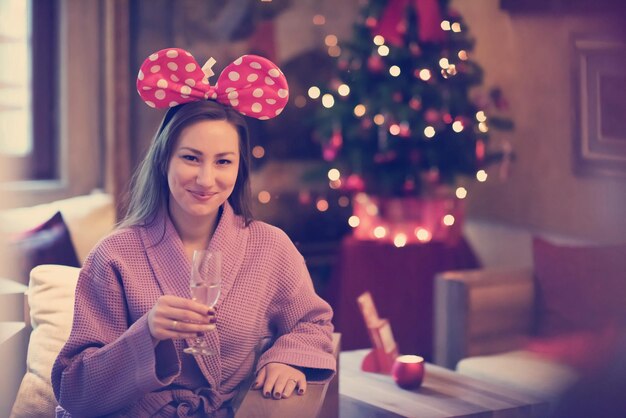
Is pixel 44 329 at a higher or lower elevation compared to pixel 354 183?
lower

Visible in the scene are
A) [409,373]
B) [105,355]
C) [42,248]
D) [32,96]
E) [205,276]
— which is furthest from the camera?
[32,96]

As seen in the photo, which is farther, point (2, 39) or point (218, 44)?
point (218, 44)

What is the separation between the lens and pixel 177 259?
1.87 m

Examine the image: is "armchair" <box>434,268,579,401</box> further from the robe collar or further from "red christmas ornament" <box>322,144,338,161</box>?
the robe collar

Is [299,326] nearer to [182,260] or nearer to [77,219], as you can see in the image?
[182,260]

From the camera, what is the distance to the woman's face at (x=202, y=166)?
5.98ft

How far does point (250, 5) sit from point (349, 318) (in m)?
1.41

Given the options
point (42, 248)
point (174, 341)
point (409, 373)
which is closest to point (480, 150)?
point (409, 373)

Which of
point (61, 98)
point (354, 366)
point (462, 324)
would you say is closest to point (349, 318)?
point (462, 324)

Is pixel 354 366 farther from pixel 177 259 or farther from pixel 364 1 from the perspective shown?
pixel 364 1

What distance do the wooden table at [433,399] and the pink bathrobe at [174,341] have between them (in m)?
0.45

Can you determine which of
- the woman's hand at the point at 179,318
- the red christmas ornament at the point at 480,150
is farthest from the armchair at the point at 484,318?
the woman's hand at the point at 179,318

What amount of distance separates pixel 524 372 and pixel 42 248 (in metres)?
1.40

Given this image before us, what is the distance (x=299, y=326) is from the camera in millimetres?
1973
